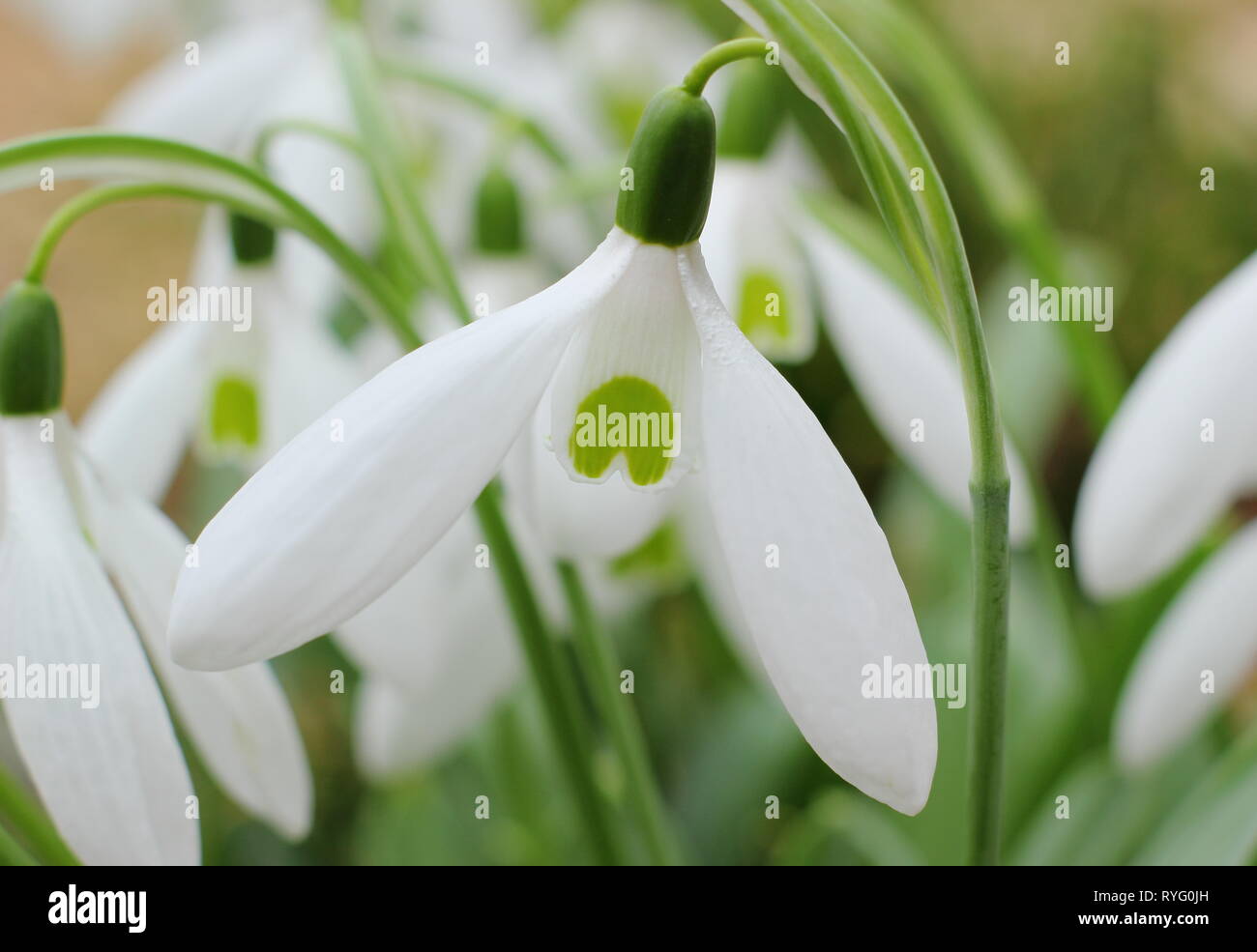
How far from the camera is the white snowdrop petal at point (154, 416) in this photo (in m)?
0.55

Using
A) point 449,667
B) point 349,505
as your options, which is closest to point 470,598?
point 449,667

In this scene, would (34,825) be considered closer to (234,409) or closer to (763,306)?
(234,409)

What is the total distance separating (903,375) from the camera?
0.57 m

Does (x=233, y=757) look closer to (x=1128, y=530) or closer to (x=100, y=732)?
(x=100, y=732)

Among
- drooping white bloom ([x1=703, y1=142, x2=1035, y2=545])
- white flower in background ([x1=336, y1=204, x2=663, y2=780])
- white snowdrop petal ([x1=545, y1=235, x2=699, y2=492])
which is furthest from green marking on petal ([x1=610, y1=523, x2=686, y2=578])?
white snowdrop petal ([x1=545, y1=235, x2=699, y2=492])

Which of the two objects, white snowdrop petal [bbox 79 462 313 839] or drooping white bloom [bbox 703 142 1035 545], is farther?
drooping white bloom [bbox 703 142 1035 545]

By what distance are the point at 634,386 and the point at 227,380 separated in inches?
10.8

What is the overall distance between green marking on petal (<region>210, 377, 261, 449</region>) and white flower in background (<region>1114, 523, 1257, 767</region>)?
43 cm

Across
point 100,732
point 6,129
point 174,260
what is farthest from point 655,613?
point 6,129

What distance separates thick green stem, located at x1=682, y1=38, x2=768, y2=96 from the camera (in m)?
0.32

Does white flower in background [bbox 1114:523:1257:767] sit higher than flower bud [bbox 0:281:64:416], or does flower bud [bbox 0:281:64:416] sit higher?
flower bud [bbox 0:281:64:416]

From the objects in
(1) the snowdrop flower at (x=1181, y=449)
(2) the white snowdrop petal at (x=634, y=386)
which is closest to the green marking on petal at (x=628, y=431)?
(2) the white snowdrop petal at (x=634, y=386)

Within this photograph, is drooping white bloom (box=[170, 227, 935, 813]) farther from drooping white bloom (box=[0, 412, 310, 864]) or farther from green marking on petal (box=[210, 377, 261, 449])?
green marking on petal (box=[210, 377, 261, 449])
